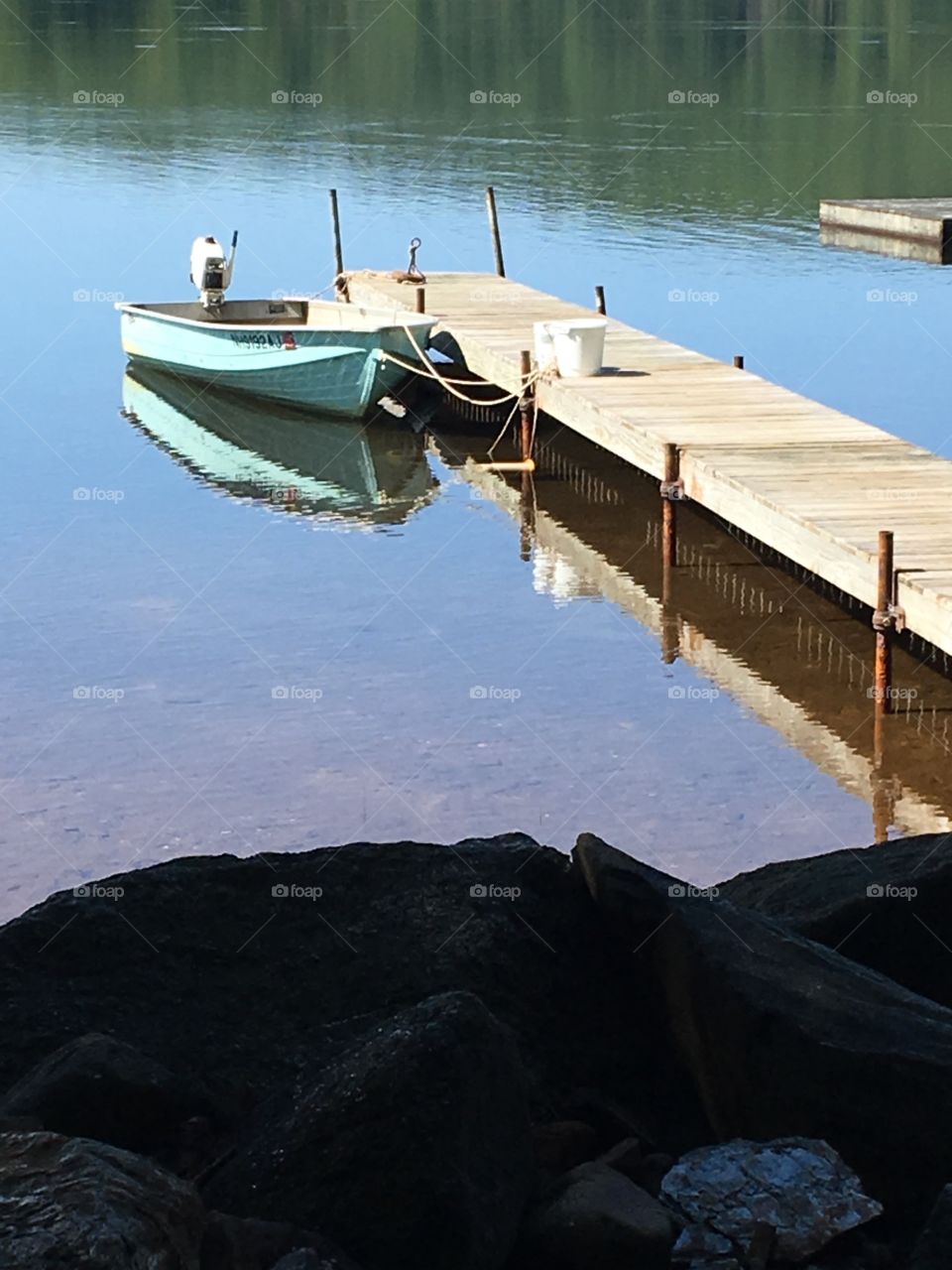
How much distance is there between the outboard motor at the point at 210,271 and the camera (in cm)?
2242

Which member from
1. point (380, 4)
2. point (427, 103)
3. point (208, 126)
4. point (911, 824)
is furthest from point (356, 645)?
point (380, 4)

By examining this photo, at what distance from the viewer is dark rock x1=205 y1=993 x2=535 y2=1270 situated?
4.57m

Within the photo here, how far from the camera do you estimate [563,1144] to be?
5.21 m

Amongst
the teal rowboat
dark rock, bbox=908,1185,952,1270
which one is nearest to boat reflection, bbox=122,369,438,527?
the teal rowboat

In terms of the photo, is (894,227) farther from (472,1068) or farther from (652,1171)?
(472,1068)

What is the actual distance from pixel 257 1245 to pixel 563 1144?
1.06 metres

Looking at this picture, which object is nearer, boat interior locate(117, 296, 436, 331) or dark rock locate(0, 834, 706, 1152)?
dark rock locate(0, 834, 706, 1152)

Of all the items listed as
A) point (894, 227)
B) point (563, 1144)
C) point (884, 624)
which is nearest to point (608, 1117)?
point (563, 1144)

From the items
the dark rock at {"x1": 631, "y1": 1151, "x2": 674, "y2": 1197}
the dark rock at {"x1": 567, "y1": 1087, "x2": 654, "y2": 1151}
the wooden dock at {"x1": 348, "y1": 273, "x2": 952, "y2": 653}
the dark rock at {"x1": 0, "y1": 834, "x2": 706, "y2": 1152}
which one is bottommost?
the wooden dock at {"x1": 348, "y1": 273, "x2": 952, "y2": 653}

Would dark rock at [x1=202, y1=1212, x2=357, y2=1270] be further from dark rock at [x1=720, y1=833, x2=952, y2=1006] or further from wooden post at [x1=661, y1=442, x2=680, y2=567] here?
wooden post at [x1=661, y1=442, x2=680, y2=567]

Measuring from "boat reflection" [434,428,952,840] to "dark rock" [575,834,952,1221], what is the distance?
4543mm

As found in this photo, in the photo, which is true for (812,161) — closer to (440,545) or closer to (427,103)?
(427,103)

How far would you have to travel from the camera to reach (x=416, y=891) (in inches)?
239

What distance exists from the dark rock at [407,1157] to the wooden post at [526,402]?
45.8 ft
